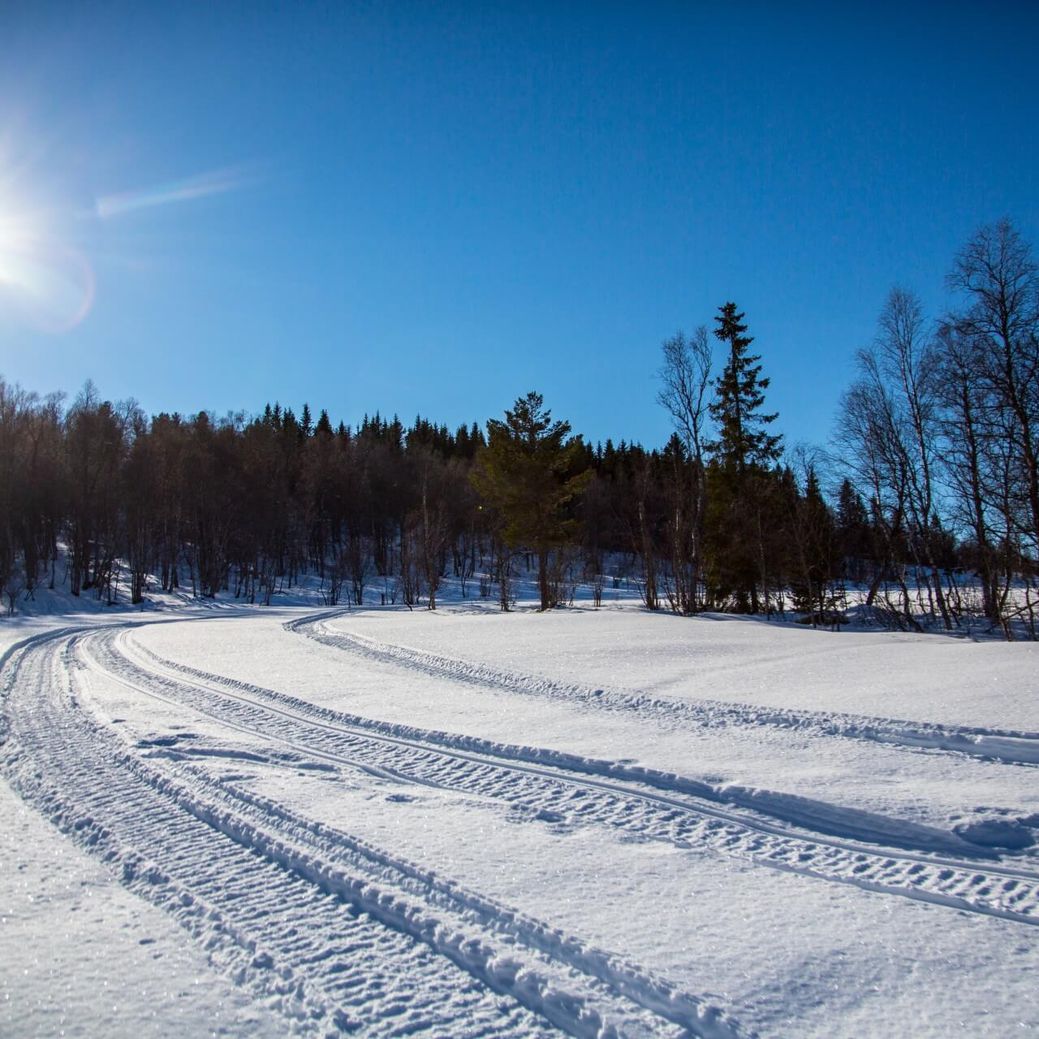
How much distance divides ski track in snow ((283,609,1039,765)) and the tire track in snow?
217cm

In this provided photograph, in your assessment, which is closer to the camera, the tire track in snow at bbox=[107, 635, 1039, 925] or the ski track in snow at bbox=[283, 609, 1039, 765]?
the tire track in snow at bbox=[107, 635, 1039, 925]

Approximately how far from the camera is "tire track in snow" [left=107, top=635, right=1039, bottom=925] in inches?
140

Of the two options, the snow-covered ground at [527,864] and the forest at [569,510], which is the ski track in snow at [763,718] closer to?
the snow-covered ground at [527,864]

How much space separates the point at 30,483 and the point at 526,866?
43.5 meters

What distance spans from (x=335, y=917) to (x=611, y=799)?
2.21 meters

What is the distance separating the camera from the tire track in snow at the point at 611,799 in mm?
3566

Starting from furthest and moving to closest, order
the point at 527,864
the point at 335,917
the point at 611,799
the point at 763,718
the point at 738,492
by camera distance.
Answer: the point at 738,492, the point at 763,718, the point at 611,799, the point at 527,864, the point at 335,917

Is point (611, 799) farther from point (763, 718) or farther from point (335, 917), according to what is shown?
point (763, 718)

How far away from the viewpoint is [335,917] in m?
3.21

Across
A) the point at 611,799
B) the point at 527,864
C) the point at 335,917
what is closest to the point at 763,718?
the point at 611,799

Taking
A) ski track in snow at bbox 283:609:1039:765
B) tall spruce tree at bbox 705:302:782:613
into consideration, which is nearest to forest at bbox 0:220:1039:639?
tall spruce tree at bbox 705:302:782:613

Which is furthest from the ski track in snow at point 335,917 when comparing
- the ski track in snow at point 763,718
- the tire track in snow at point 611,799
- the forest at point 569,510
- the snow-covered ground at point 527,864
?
the forest at point 569,510

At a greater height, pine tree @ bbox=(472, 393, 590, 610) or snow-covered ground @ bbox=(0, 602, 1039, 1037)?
pine tree @ bbox=(472, 393, 590, 610)

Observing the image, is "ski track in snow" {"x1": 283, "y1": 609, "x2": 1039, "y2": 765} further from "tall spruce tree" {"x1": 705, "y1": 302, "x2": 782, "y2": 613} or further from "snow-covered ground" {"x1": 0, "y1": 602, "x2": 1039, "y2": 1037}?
"tall spruce tree" {"x1": 705, "y1": 302, "x2": 782, "y2": 613}
